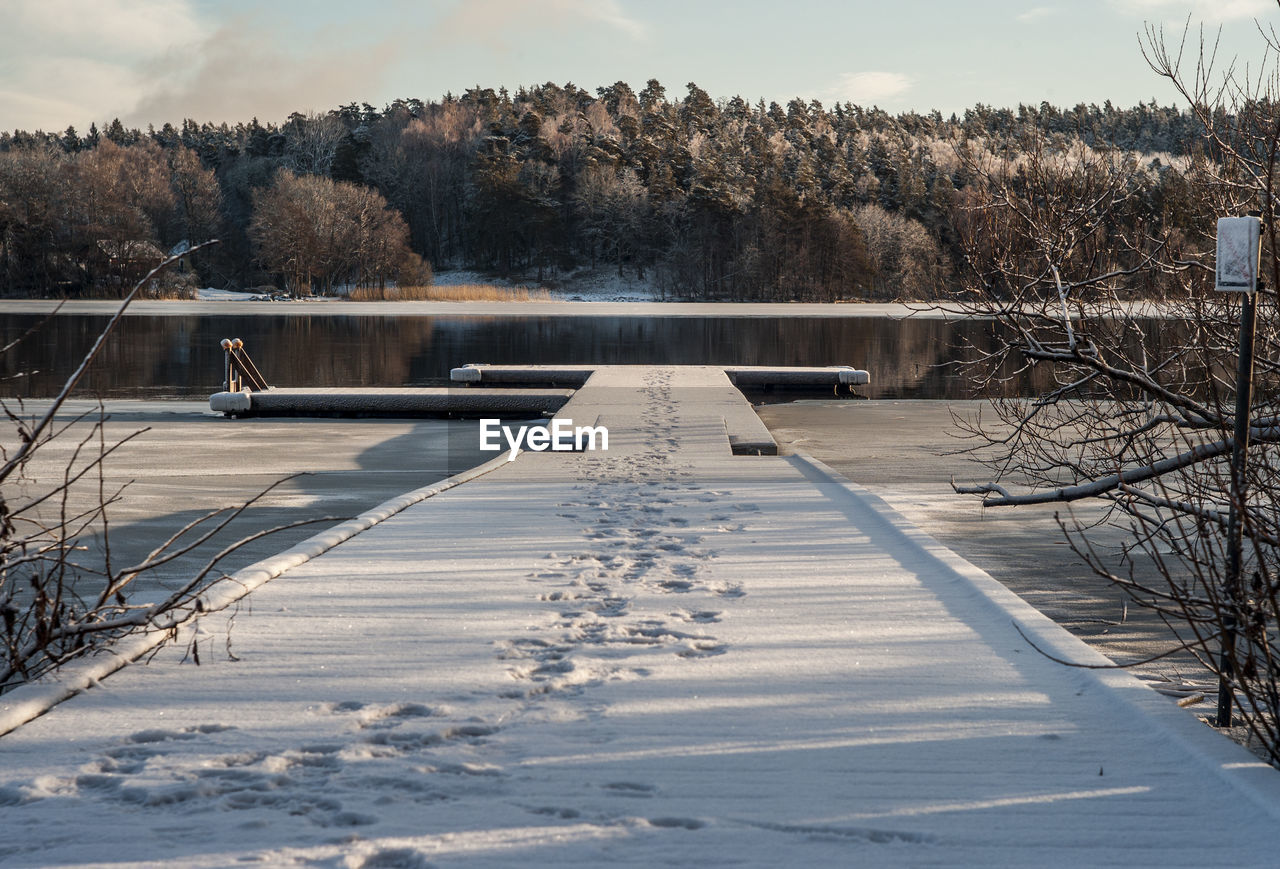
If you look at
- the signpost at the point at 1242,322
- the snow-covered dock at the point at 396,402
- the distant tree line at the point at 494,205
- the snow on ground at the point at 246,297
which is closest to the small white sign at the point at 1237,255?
the signpost at the point at 1242,322

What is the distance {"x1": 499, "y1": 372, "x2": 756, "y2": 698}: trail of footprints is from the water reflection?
235 inches

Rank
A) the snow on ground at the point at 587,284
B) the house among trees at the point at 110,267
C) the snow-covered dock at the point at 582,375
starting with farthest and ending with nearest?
1. the snow on ground at the point at 587,284
2. the house among trees at the point at 110,267
3. the snow-covered dock at the point at 582,375

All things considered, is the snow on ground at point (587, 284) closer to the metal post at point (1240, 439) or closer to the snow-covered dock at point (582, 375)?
the snow-covered dock at point (582, 375)

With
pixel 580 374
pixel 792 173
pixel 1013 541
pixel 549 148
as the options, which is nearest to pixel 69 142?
pixel 549 148

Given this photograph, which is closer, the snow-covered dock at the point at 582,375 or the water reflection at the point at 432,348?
the snow-covered dock at the point at 582,375

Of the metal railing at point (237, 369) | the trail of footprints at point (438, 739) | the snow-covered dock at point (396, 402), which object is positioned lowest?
the trail of footprints at point (438, 739)

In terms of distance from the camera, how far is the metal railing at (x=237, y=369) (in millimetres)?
Result: 13141

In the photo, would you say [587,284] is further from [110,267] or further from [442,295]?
[110,267]

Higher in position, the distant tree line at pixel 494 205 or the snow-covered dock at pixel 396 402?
the distant tree line at pixel 494 205

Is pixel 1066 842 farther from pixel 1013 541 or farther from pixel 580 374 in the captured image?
pixel 580 374

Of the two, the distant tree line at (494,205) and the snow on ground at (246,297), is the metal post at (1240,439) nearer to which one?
the distant tree line at (494,205)

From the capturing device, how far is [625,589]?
4035 millimetres

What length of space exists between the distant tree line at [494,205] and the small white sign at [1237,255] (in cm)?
4090

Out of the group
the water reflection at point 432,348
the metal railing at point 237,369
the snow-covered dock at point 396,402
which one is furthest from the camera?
the water reflection at point 432,348
